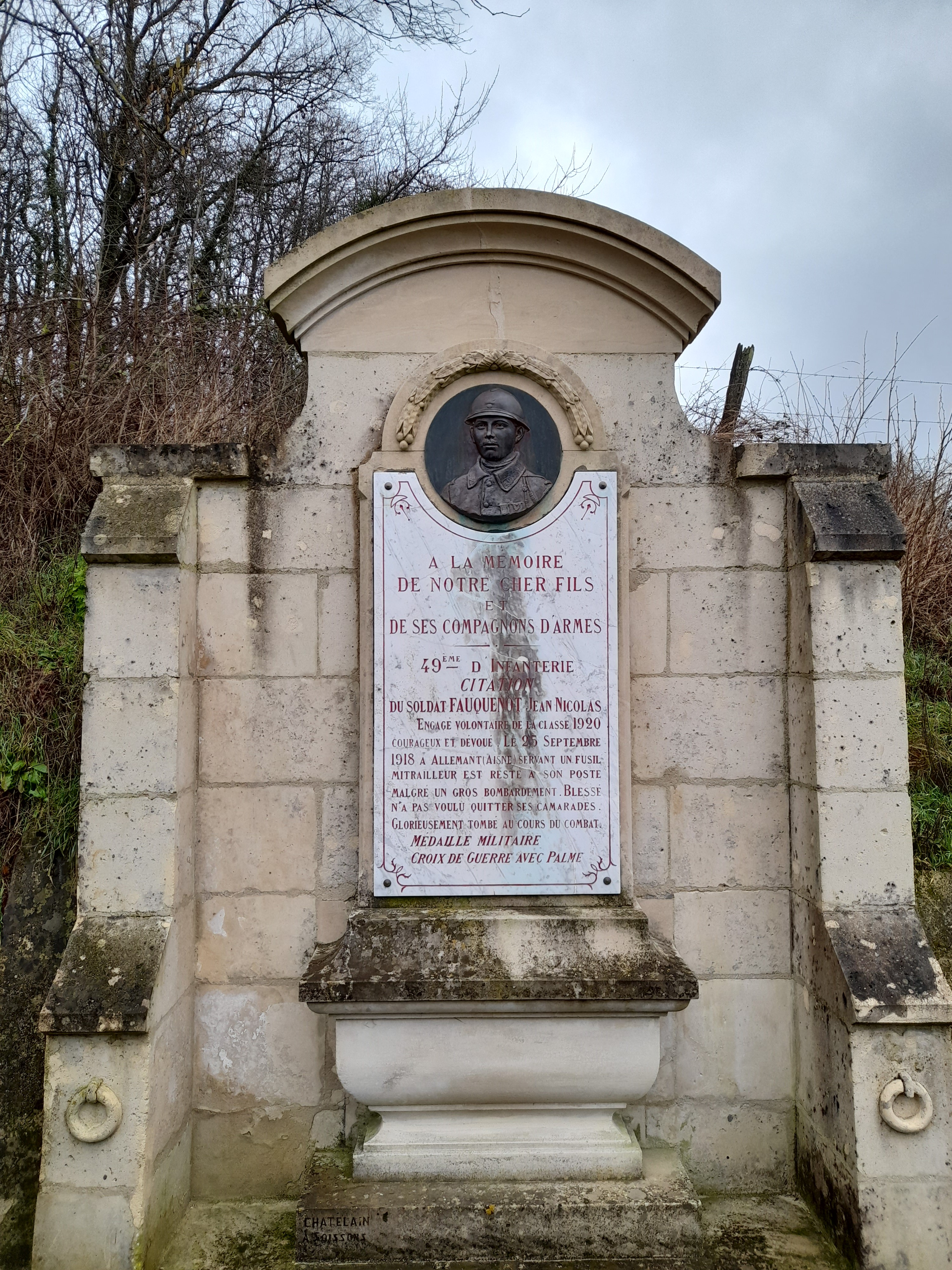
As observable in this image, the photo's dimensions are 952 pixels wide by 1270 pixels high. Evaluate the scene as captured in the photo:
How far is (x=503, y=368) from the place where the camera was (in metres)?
3.73

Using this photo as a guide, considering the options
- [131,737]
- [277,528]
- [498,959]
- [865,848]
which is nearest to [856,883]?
[865,848]

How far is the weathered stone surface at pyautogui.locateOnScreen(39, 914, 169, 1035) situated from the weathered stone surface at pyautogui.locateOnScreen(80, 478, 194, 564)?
53.5 inches

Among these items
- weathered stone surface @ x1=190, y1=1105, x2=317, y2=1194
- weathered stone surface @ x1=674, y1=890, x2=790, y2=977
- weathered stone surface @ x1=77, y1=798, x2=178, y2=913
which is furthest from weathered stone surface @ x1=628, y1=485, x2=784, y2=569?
weathered stone surface @ x1=190, y1=1105, x2=317, y2=1194

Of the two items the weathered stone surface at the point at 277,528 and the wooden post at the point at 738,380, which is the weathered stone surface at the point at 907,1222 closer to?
the weathered stone surface at the point at 277,528

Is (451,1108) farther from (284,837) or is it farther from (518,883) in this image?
(284,837)

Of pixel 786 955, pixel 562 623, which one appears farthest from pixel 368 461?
pixel 786 955

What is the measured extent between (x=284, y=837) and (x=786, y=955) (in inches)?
82.6

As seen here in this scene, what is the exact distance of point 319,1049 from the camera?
3.61m

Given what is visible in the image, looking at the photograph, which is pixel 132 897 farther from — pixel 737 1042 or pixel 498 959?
pixel 737 1042

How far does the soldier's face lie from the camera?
366cm

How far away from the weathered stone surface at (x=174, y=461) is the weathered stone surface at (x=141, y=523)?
4cm

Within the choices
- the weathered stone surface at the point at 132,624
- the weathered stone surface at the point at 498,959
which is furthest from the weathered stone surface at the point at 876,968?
the weathered stone surface at the point at 132,624

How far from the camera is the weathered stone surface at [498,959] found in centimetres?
321

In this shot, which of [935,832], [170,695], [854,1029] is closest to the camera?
[854,1029]
